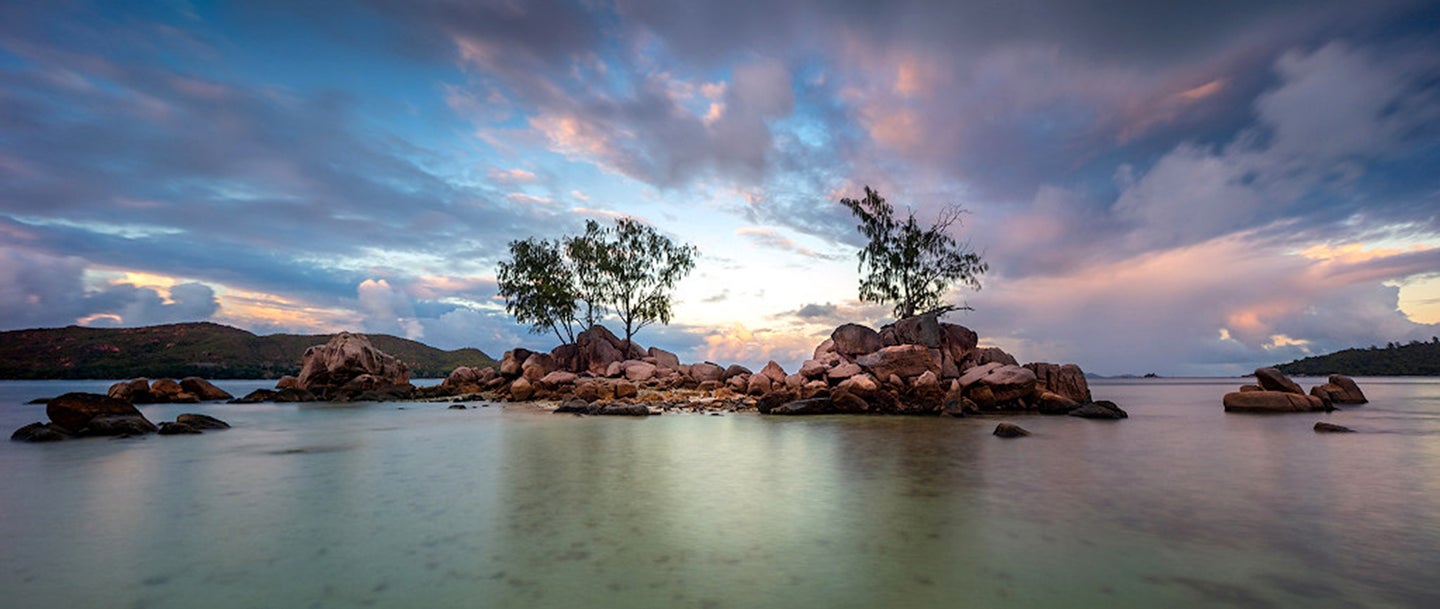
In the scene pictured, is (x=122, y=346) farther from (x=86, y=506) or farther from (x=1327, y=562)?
(x=1327, y=562)

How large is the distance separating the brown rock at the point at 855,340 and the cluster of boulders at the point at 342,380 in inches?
1373

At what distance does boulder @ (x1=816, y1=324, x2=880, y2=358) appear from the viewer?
37.5 meters

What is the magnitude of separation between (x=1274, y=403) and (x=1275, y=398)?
28 centimetres

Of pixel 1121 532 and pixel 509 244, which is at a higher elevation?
pixel 509 244

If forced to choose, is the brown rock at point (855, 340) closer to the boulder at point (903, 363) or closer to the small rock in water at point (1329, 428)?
the boulder at point (903, 363)

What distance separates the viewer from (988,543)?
7211 millimetres

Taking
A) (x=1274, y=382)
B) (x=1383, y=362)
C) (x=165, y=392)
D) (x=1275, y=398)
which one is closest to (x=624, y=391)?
(x=165, y=392)

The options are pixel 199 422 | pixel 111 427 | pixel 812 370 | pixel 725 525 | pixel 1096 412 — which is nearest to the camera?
pixel 725 525

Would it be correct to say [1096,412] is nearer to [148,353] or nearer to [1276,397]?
[1276,397]

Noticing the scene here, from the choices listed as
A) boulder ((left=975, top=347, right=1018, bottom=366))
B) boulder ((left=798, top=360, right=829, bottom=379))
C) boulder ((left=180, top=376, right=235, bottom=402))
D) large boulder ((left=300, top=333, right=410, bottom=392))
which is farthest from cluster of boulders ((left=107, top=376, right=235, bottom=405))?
boulder ((left=975, top=347, right=1018, bottom=366))

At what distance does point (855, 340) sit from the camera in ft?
124

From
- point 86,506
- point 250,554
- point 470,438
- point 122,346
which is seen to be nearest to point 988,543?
point 250,554

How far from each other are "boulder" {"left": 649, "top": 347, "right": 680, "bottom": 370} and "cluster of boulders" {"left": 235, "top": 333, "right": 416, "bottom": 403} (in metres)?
20.5

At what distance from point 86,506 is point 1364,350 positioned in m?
201
